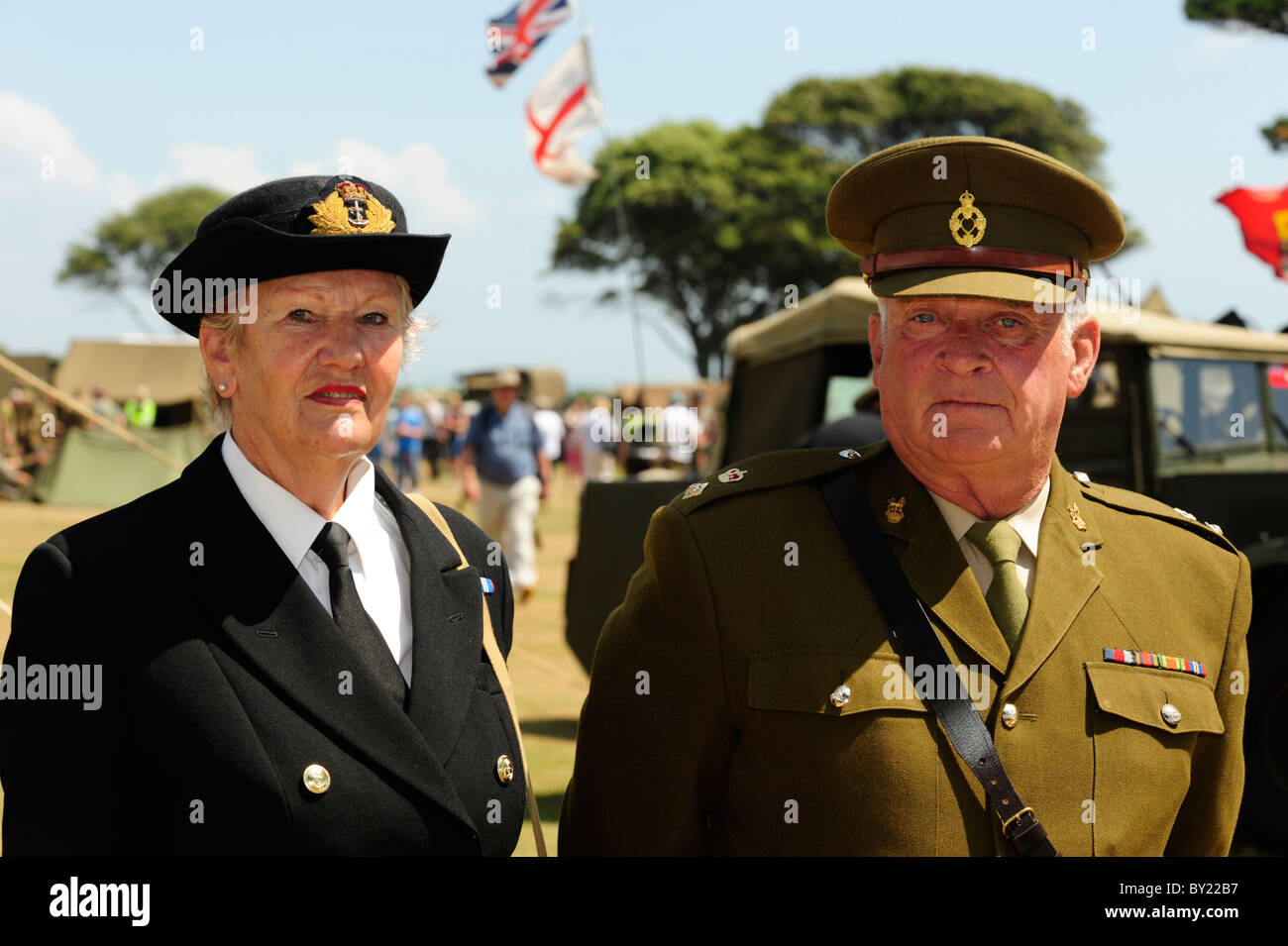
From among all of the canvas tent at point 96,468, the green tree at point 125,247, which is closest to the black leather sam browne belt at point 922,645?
the canvas tent at point 96,468

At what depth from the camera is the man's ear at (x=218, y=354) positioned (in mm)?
2012

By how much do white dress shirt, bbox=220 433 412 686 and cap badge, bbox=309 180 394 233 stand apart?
380mm

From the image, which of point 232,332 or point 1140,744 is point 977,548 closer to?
point 1140,744

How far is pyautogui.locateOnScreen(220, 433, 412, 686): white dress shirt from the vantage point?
2.00 meters

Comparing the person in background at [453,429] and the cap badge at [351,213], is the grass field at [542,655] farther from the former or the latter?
the person in background at [453,429]

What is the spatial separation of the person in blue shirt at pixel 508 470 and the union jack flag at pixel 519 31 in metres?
6.48

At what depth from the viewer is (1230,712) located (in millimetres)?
2117

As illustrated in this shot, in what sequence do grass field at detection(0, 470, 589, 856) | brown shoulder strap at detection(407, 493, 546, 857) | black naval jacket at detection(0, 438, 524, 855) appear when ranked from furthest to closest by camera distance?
grass field at detection(0, 470, 589, 856)
brown shoulder strap at detection(407, 493, 546, 857)
black naval jacket at detection(0, 438, 524, 855)

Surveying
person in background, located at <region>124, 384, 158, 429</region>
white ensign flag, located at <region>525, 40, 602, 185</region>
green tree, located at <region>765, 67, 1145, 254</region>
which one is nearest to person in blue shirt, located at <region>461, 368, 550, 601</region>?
white ensign flag, located at <region>525, 40, 602, 185</region>

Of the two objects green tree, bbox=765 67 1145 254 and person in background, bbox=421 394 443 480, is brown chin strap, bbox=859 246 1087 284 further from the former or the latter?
green tree, bbox=765 67 1145 254

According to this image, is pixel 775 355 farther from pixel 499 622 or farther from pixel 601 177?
pixel 601 177

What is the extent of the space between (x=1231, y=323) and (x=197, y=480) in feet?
19.4

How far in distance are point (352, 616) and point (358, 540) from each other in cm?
15

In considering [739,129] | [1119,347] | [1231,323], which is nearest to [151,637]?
[1119,347]
